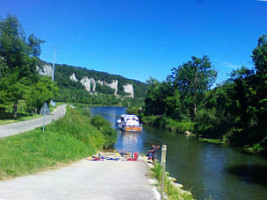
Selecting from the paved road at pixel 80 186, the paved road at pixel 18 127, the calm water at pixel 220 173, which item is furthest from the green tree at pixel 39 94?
the paved road at pixel 80 186

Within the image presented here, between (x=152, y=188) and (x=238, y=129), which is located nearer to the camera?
(x=152, y=188)

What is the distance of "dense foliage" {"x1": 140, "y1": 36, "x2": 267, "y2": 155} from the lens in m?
32.2

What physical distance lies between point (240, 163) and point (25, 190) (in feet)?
69.3

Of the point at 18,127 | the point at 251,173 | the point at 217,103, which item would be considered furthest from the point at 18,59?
the point at 217,103

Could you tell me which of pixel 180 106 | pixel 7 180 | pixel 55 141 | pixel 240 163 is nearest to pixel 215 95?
pixel 180 106

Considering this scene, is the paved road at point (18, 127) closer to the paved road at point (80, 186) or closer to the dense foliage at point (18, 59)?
the dense foliage at point (18, 59)

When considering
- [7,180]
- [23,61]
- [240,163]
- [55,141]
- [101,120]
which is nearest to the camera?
[7,180]

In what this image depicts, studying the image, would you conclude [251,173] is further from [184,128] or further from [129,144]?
[184,128]

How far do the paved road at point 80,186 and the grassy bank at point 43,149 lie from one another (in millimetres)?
813

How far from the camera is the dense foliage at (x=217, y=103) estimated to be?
32.2 meters

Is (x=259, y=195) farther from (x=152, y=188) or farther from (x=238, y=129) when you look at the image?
Answer: (x=238, y=129)

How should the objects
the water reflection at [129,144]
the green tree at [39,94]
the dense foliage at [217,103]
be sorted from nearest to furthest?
1. the water reflection at [129,144]
2. the dense foliage at [217,103]
3. the green tree at [39,94]

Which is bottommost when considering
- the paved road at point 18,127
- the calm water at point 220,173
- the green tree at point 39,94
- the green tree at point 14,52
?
the calm water at point 220,173

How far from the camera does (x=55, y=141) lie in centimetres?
1644
